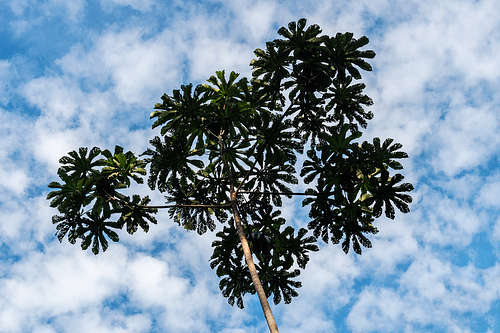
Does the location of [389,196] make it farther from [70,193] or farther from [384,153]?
[70,193]

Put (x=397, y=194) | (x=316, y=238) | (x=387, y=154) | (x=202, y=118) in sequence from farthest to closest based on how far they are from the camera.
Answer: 1. (x=316, y=238)
2. (x=202, y=118)
3. (x=397, y=194)
4. (x=387, y=154)

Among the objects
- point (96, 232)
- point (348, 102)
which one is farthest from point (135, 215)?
point (348, 102)

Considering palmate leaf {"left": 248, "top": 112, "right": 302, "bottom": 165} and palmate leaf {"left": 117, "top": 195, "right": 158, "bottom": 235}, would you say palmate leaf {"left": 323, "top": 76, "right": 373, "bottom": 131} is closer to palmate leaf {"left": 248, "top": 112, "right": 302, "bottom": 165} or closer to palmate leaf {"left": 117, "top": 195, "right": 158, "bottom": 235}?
palmate leaf {"left": 248, "top": 112, "right": 302, "bottom": 165}

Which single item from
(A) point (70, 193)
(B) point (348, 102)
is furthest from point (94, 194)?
(B) point (348, 102)

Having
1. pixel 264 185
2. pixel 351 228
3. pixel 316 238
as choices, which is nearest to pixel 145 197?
pixel 264 185

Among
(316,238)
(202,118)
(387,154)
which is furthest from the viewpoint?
(316,238)

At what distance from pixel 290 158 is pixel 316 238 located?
3564 mm

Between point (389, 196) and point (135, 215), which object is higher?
point (135, 215)

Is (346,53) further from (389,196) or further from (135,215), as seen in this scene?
(135,215)

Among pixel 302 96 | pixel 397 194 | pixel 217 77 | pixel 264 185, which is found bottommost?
pixel 397 194

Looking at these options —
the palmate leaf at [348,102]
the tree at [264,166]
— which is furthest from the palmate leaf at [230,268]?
the palmate leaf at [348,102]

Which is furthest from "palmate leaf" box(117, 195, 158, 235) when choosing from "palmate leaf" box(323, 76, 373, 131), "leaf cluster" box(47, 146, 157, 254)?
"palmate leaf" box(323, 76, 373, 131)

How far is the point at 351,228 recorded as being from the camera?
53.2 ft

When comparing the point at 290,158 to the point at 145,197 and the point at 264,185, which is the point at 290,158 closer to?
the point at 264,185
